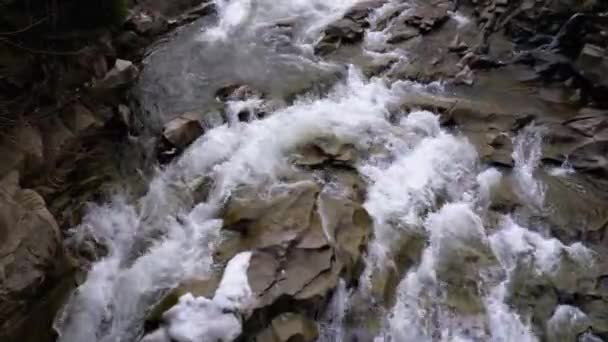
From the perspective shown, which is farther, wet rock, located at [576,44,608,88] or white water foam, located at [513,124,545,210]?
wet rock, located at [576,44,608,88]

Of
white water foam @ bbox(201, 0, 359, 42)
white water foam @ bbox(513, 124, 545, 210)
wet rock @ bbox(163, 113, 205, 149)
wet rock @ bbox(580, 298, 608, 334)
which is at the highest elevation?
wet rock @ bbox(163, 113, 205, 149)

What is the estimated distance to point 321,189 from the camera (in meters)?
7.30

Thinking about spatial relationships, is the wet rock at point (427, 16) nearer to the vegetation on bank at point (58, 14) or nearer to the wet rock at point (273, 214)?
the wet rock at point (273, 214)

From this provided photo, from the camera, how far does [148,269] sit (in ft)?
21.1

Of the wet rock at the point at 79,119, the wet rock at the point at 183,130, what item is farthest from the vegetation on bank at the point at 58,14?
the wet rock at the point at 183,130

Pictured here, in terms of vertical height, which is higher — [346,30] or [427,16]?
[346,30]

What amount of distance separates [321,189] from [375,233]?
36.6 inches

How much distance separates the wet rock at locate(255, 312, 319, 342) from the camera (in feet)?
18.2

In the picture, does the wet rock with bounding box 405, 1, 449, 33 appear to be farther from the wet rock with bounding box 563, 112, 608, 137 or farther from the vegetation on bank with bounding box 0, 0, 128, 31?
the vegetation on bank with bounding box 0, 0, 128, 31

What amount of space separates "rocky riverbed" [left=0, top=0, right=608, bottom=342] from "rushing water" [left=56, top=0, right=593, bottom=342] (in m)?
0.03

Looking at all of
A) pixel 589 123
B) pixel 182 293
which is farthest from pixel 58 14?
pixel 589 123

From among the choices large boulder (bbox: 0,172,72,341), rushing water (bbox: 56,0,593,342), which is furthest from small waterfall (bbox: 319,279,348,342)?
large boulder (bbox: 0,172,72,341)

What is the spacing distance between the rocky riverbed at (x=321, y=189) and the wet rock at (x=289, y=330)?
0.02m

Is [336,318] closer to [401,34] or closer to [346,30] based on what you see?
[346,30]
